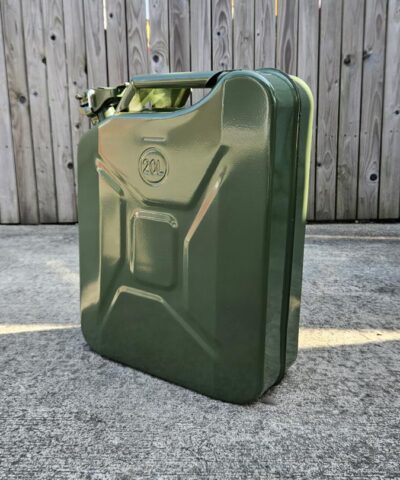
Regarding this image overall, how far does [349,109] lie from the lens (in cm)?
315

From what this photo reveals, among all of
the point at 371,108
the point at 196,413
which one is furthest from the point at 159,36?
the point at 196,413

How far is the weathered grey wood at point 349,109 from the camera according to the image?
10.0 feet

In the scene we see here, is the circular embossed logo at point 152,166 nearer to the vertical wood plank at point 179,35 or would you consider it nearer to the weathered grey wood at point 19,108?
the vertical wood plank at point 179,35

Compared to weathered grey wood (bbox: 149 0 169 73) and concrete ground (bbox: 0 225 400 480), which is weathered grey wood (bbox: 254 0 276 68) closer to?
weathered grey wood (bbox: 149 0 169 73)

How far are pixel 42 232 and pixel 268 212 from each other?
2.38 meters

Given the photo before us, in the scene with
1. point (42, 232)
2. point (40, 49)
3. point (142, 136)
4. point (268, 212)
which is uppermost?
point (40, 49)

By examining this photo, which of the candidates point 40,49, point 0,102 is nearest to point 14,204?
point 0,102

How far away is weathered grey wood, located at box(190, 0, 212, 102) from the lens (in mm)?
3068

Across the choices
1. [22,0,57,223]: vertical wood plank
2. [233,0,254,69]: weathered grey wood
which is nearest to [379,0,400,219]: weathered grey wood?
[233,0,254,69]: weathered grey wood

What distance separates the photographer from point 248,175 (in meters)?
1.05

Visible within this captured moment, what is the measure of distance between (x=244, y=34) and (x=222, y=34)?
5.2 inches

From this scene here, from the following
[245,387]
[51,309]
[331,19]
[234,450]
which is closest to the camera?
[234,450]

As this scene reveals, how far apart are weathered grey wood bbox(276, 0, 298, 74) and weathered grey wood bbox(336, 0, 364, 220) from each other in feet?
0.96

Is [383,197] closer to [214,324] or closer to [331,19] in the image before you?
[331,19]
